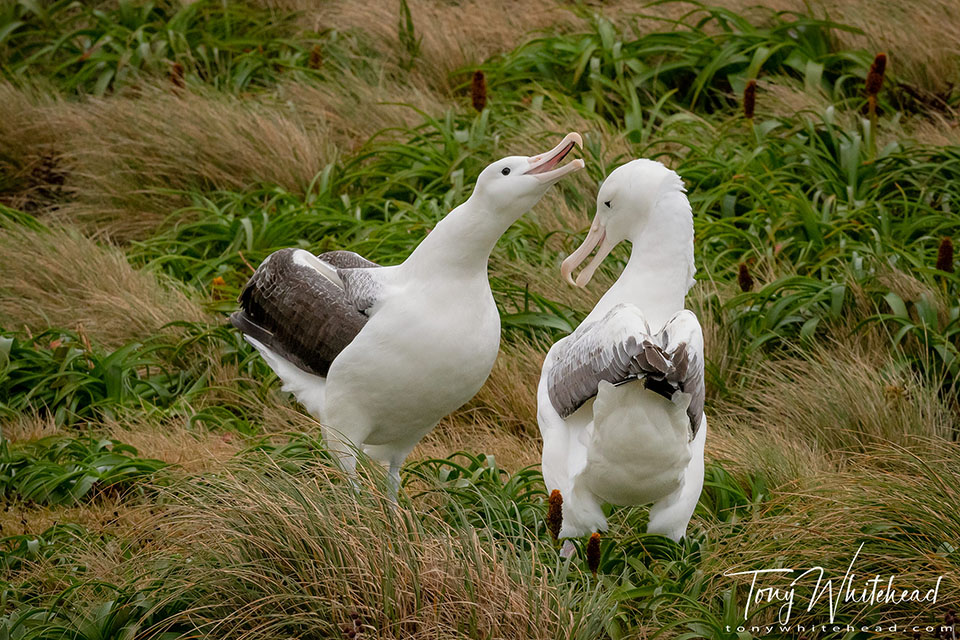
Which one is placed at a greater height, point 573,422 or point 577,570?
point 573,422

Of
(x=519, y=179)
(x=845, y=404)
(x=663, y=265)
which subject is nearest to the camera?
(x=519, y=179)

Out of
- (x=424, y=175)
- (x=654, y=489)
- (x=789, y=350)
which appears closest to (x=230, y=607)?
(x=654, y=489)

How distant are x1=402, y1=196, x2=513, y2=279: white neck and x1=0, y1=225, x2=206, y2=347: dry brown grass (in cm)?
243

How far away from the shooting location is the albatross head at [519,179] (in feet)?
13.5

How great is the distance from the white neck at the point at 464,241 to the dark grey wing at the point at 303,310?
397 mm

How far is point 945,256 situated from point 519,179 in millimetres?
2588

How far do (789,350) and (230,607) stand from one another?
318cm

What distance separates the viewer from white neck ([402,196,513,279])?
13.8 feet

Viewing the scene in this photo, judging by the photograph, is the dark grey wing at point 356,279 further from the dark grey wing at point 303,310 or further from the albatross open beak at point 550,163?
the albatross open beak at point 550,163

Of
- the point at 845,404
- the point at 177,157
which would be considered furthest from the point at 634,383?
the point at 177,157

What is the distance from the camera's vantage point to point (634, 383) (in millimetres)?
3723

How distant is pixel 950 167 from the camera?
6.77 metres

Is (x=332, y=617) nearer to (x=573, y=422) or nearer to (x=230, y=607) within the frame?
(x=230, y=607)
